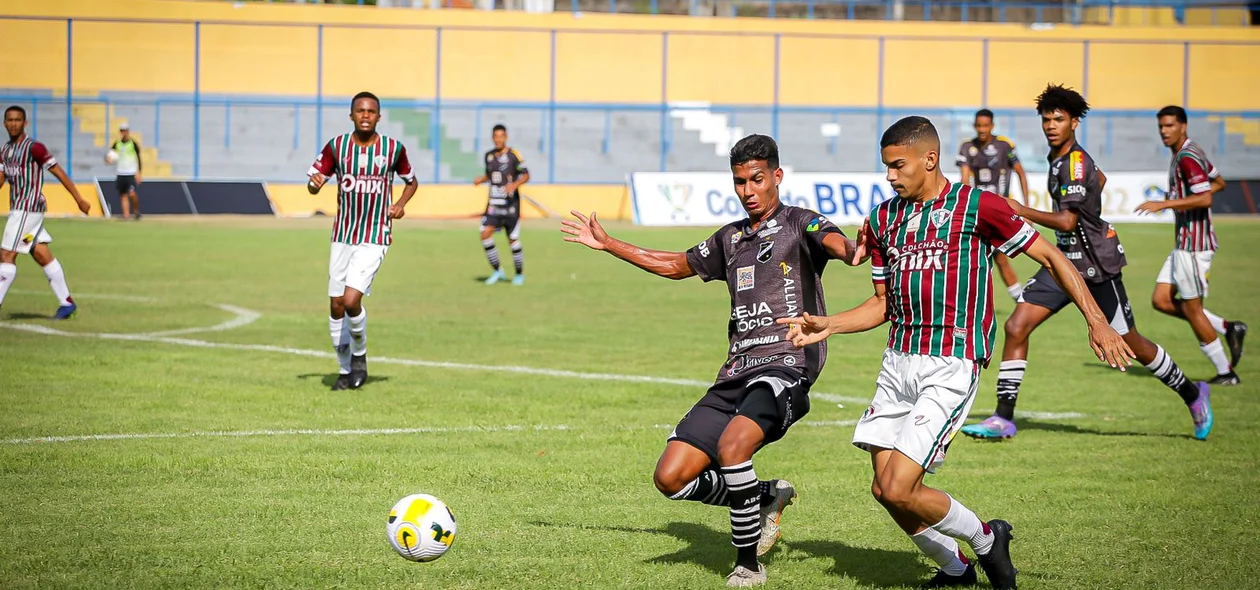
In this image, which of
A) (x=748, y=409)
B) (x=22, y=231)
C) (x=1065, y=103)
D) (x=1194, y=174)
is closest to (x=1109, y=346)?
(x=748, y=409)

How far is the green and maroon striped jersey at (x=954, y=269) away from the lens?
5.54 meters

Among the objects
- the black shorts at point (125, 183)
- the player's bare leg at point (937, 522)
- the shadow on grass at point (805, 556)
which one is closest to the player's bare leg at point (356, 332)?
the shadow on grass at point (805, 556)

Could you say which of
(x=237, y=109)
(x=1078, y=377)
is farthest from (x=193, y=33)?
(x=1078, y=377)

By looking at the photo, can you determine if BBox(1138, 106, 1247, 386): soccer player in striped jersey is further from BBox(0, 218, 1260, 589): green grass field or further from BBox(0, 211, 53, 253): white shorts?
Answer: BBox(0, 211, 53, 253): white shorts

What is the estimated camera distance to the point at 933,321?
5.57 m

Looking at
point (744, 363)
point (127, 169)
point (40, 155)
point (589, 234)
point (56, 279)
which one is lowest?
point (744, 363)

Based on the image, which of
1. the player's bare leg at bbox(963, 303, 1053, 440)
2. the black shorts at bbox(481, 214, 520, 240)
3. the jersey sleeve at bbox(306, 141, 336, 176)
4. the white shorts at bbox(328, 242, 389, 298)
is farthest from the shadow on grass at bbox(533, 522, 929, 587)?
the black shorts at bbox(481, 214, 520, 240)

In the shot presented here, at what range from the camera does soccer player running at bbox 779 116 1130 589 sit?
539 cm

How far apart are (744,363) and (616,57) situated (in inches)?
1548

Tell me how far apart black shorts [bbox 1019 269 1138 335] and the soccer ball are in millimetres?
5316

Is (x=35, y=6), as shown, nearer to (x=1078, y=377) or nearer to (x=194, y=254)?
(x=194, y=254)

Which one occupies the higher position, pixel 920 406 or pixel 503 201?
pixel 503 201

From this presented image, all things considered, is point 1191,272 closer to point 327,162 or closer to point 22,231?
point 327,162

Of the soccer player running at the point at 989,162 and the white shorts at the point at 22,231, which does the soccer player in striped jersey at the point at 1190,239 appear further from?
the white shorts at the point at 22,231
